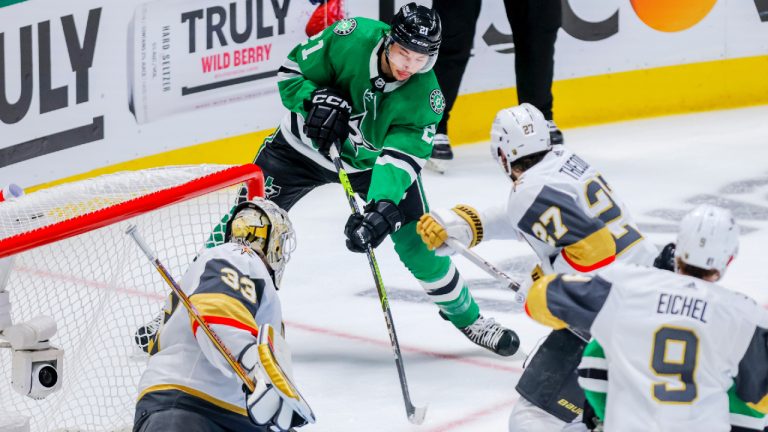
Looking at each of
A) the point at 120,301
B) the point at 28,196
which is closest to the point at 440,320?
the point at 120,301

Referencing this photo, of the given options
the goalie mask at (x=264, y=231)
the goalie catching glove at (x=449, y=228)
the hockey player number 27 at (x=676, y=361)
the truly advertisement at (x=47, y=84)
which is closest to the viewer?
the hockey player number 27 at (x=676, y=361)

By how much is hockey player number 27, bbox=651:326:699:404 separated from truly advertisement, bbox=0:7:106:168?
126 inches

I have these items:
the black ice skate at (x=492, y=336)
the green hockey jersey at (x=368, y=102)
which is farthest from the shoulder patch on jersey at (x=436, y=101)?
the black ice skate at (x=492, y=336)

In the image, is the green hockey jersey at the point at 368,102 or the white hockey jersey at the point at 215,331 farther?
the green hockey jersey at the point at 368,102

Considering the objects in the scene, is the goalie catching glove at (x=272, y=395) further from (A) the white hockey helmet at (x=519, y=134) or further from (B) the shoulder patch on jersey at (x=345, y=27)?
(B) the shoulder patch on jersey at (x=345, y=27)

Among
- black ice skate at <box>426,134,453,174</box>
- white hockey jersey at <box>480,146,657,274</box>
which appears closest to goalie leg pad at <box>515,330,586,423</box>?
white hockey jersey at <box>480,146,657,274</box>

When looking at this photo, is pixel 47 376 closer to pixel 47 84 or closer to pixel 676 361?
pixel 676 361

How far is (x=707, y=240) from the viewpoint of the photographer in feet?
7.84

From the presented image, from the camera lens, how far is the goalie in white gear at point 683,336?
7.72 feet

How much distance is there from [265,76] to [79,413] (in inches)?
102

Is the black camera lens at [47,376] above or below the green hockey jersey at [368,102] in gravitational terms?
below

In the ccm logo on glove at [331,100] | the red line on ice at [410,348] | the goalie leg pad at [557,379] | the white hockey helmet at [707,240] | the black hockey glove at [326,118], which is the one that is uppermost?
the white hockey helmet at [707,240]

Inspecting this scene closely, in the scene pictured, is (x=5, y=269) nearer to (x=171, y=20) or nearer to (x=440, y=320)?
(x=440, y=320)

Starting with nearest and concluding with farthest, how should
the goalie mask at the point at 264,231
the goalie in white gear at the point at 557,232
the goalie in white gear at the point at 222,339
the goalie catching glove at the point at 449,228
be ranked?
the goalie in white gear at the point at 222,339 → the goalie mask at the point at 264,231 → the goalie in white gear at the point at 557,232 → the goalie catching glove at the point at 449,228
